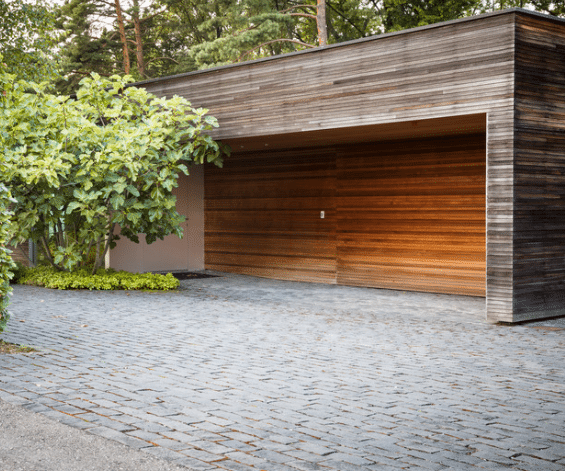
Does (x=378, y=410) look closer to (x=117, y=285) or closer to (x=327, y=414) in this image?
(x=327, y=414)

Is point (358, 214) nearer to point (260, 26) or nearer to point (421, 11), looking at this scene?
point (260, 26)

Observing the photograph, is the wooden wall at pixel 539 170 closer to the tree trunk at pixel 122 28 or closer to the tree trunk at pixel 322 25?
the tree trunk at pixel 322 25

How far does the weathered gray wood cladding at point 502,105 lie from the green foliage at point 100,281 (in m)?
4.10

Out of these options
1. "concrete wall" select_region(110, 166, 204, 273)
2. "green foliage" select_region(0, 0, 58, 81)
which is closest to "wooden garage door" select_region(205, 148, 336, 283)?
"concrete wall" select_region(110, 166, 204, 273)

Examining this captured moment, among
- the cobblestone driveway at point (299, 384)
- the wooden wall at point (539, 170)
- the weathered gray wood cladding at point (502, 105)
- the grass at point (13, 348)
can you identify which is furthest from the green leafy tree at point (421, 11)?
the grass at point (13, 348)

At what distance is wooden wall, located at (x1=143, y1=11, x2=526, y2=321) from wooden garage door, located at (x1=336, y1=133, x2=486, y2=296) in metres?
2.33

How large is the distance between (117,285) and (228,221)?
14.1 ft

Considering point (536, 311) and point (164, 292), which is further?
point (164, 292)

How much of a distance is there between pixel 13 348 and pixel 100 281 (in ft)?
16.7

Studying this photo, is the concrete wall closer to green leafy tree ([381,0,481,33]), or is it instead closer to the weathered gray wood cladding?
the weathered gray wood cladding

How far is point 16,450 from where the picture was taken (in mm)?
3713

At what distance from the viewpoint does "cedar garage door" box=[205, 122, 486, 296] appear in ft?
37.9

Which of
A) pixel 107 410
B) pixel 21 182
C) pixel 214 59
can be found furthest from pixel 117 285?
pixel 214 59

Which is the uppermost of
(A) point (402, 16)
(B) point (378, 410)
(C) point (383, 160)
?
(A) point (402, 16)
